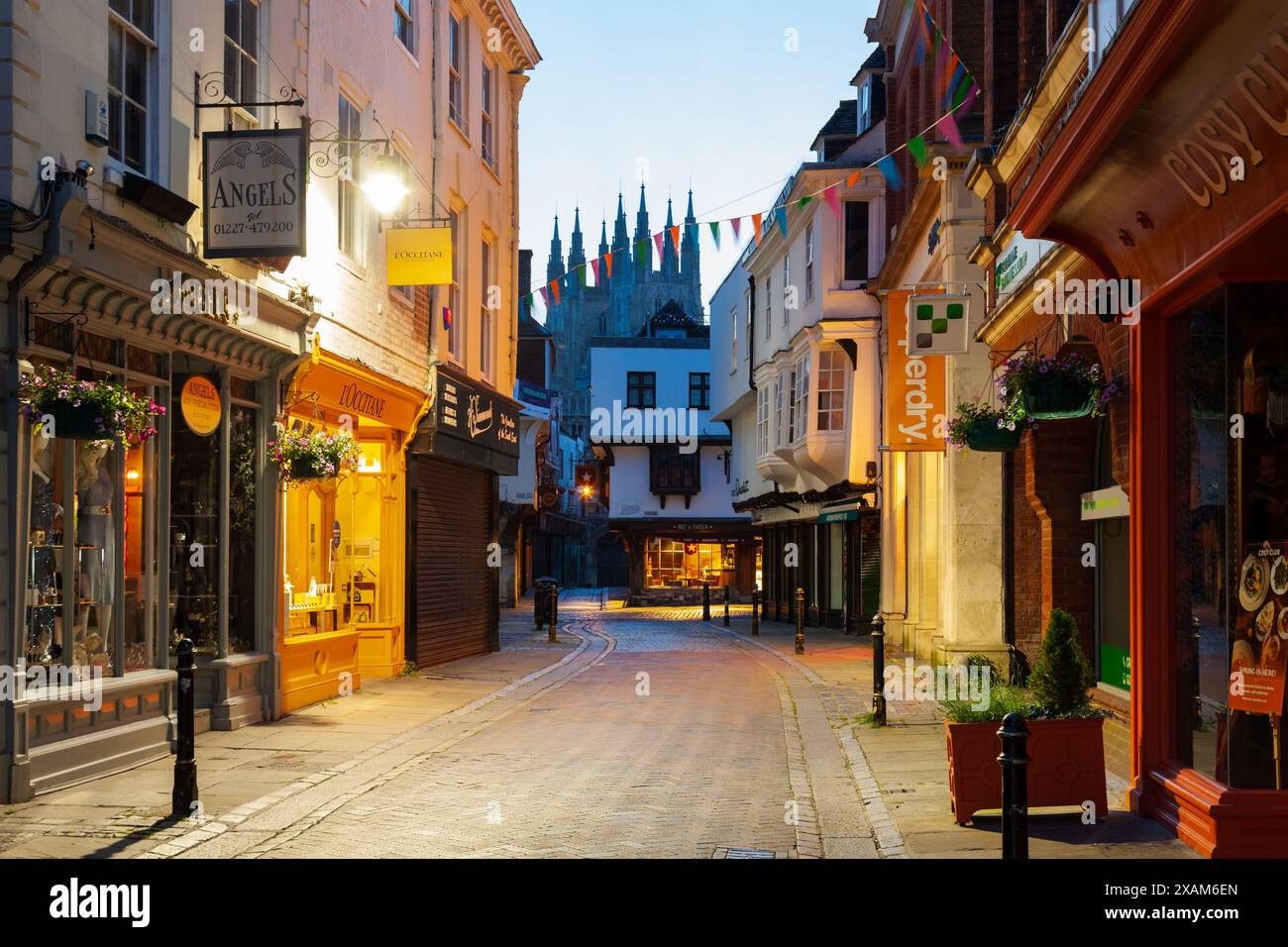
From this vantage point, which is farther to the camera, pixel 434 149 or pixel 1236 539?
pixel 434 149

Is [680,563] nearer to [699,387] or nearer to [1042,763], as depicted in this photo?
[699,387]

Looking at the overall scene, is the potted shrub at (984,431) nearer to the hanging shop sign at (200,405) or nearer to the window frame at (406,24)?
the hanging shop sign at (200,405)

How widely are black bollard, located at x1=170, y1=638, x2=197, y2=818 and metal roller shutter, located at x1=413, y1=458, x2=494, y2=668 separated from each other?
1120 cm

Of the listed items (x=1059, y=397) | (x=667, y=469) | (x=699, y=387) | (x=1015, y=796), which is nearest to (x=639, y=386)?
(x=699, y=387)

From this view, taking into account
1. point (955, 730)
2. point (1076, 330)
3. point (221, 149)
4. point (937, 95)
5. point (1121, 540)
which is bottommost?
point (955, 730)

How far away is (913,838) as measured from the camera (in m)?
8.55

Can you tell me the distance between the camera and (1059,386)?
10.5 m

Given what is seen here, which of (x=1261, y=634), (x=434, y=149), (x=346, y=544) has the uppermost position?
(x=434, y=149)

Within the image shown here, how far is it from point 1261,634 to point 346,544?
13.7 meters

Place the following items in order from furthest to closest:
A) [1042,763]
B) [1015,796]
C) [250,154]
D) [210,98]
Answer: [210,98], [250,154], [1042,763], [1015,796]

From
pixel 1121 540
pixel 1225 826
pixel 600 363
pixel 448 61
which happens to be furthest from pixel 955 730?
pixel 600 363

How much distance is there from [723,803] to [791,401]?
85.9 ft

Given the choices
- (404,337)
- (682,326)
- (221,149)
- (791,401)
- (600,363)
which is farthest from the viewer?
(682,326)

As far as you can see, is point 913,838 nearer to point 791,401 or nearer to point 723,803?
point 723,803
